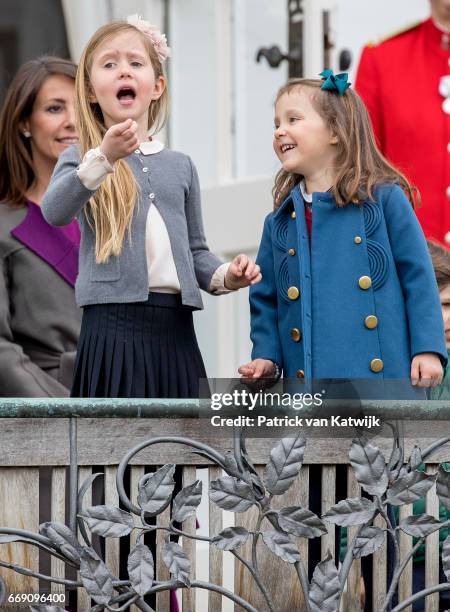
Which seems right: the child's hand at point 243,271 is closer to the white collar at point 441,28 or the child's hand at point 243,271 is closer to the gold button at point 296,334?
the gold button at point 296,334

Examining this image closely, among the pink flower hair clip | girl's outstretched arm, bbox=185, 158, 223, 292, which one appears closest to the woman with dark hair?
girl's outstretched arm, bbox=185, 158, 223, 292

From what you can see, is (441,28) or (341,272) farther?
(441,28)

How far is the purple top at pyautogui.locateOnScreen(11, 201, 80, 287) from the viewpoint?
497cm

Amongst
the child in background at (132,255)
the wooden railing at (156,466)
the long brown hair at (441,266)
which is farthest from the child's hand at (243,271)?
the long brown hair at (441,266)

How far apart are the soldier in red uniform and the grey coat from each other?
121 centimetres

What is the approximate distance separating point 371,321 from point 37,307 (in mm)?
1161

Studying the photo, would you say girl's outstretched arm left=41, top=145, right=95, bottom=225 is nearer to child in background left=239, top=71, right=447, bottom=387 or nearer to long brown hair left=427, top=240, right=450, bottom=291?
child in background left=239, top=71, right=447, bottom=387

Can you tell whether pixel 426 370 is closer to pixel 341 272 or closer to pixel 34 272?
pixel 341 272

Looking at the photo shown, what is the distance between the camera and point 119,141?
3982 millimetres

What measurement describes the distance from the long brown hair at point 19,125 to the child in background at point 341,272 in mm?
996

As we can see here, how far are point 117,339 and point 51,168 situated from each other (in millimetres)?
1029

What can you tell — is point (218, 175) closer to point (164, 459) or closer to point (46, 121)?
point (46, 121)

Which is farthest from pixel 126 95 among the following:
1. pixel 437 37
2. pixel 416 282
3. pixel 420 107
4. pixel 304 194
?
pixel 437 37

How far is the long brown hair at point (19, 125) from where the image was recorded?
16.8 ft
